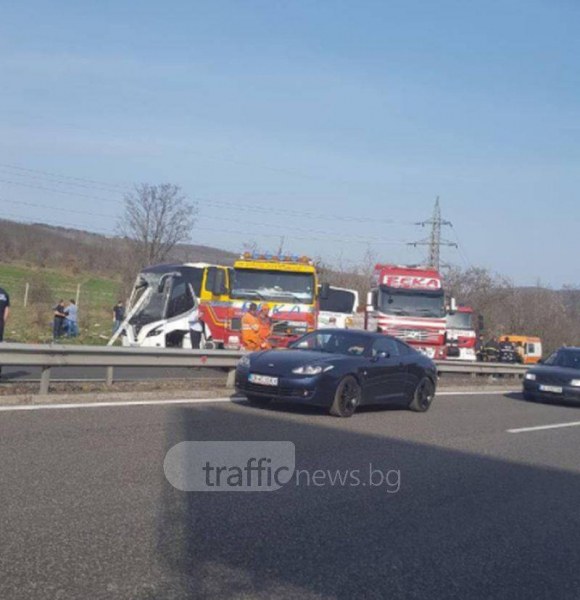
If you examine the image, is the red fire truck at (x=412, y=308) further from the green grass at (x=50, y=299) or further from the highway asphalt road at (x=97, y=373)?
the green grass at (x=50, y=299)

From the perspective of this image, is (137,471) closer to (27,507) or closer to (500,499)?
(27,507)

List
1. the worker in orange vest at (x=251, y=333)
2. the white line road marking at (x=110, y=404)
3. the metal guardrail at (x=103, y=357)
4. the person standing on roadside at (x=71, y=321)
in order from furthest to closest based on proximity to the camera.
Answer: the person standing on roadside at (x=71, y=321) < the worker in orange vest at (x=251, y=333) < the metal guardrail at (x=103, y=357) < the white line road marking at (x=110, y=404)

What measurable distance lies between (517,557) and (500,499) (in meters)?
2.12

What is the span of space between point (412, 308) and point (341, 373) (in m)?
16.2

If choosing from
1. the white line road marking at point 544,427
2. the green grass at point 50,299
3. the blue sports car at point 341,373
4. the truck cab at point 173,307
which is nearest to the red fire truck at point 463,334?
the green grass at point 50,299

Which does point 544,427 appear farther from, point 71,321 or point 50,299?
point 50,299

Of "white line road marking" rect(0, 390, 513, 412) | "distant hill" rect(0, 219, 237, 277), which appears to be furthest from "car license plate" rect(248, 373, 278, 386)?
"distant hill" rect(0, 219, 237, 277)

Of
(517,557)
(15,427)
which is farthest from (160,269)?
(517,557)

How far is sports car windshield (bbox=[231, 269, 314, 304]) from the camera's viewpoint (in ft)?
79.6

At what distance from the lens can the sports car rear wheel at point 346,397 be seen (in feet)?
46.2

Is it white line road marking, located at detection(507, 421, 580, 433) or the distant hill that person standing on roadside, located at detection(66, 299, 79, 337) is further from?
white line road marking, located at detection(507, 421, 580, 433)

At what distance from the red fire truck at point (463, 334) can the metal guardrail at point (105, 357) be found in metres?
22.3

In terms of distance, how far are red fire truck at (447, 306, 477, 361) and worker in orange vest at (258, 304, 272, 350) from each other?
15.6m

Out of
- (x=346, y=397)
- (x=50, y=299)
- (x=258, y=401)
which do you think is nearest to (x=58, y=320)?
(x=50, y=299)
